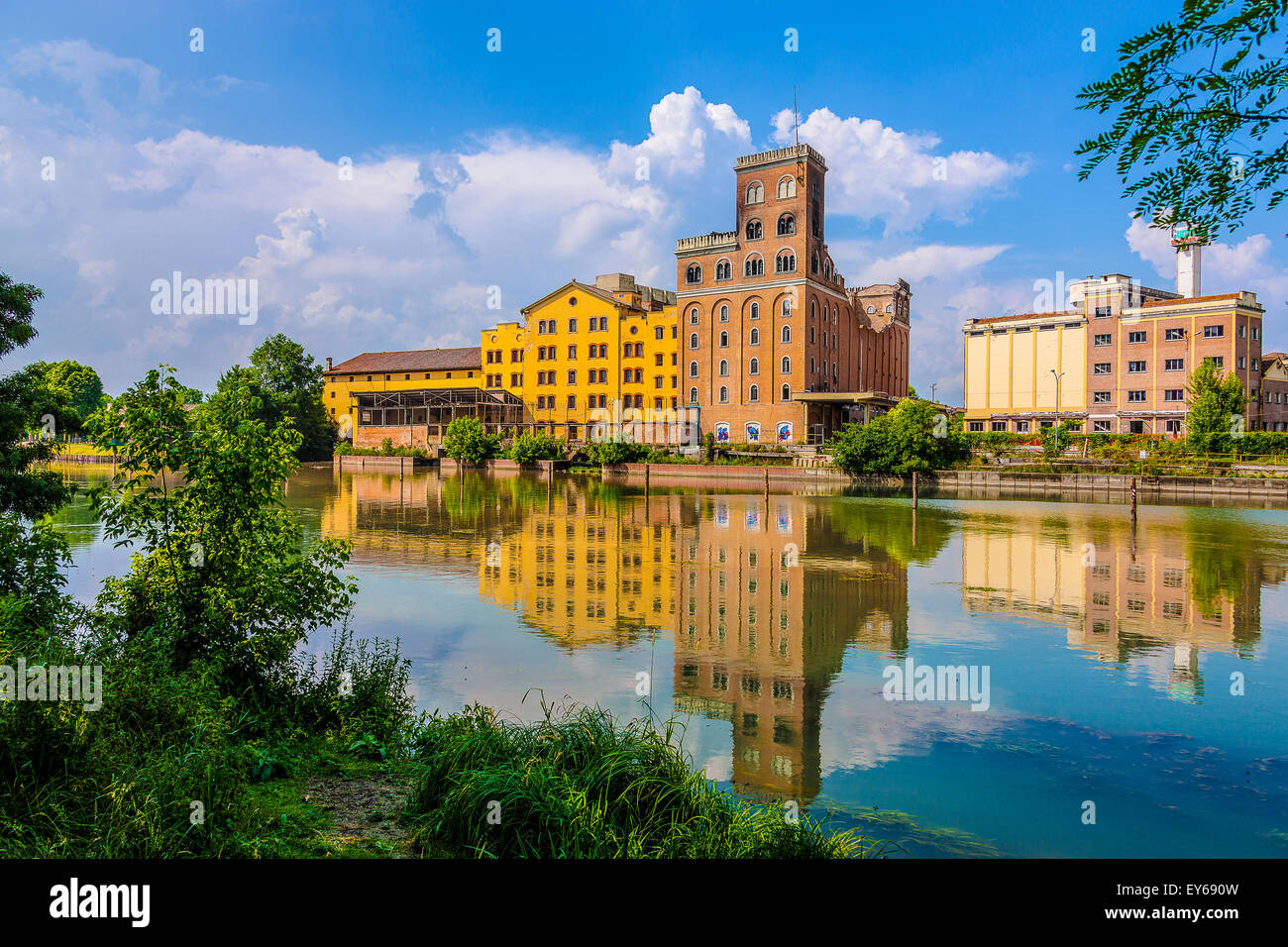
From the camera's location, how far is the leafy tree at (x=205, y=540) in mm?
7695

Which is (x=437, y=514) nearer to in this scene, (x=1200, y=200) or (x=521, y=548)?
(x=521, y=548)

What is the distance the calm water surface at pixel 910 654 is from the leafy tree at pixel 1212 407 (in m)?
25.0

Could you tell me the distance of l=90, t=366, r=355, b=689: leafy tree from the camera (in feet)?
25.2

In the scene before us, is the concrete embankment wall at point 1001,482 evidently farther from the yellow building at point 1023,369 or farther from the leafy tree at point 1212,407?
the yellow building at point 1023,369

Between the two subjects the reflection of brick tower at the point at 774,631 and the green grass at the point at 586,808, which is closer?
the green grass at the point at 586,808

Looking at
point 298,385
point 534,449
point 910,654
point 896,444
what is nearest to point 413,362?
point 298,385

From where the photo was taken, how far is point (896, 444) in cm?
5088

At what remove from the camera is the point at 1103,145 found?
4.78 meters

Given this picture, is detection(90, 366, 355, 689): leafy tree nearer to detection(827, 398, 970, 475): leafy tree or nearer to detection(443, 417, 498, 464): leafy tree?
detection(827, 398, 970, 475): leafy tree

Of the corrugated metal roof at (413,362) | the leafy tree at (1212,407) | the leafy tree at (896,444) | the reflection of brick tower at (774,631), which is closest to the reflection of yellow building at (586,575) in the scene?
the reflection of brick tower at (774,631)

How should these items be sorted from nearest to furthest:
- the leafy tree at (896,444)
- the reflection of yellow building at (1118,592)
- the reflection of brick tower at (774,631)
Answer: the reflection of brick tower at (774,631), the reflection of yellow building at (1118,592), the leafy tree at (896,444)

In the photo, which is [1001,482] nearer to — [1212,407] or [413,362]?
[1212,407]
